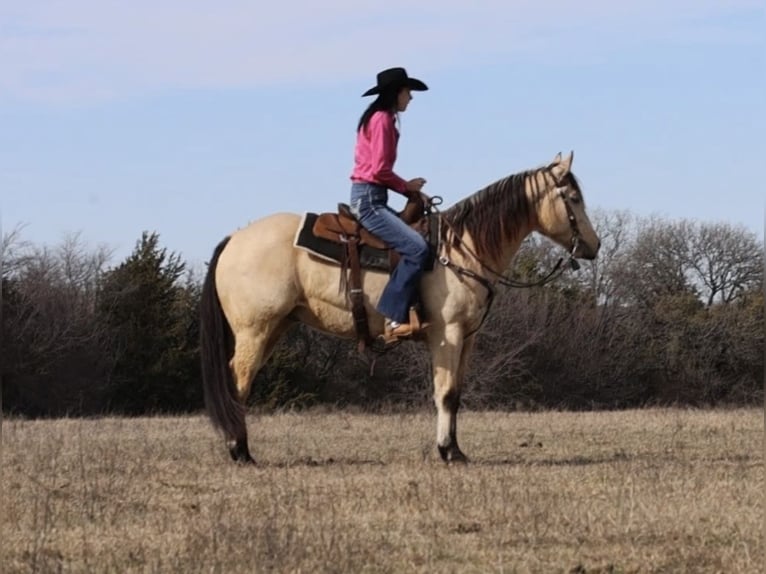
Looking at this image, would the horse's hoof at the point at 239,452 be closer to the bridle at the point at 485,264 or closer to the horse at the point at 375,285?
the horse at the point at 375,285

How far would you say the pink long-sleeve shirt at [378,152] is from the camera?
1083cm

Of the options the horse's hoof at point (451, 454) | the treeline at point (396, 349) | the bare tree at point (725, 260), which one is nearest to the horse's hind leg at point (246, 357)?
the horse's hoof at point (451, 454)

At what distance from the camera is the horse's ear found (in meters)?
11.5

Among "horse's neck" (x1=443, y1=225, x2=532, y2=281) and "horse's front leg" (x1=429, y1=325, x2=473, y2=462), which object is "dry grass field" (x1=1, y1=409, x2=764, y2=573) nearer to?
"horse's front leg" (x1=429, y1=325, x2=473, y2=462)

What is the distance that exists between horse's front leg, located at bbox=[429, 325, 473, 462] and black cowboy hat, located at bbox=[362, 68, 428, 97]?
2.03 metres

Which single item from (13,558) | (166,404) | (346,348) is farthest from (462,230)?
(346,348)

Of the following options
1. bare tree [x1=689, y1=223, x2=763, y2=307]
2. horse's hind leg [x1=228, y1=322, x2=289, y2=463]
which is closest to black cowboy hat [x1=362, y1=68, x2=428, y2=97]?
horse's hind leg [x1=228, y1=322, x2=289, y2=463]

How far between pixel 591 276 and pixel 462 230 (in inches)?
1643

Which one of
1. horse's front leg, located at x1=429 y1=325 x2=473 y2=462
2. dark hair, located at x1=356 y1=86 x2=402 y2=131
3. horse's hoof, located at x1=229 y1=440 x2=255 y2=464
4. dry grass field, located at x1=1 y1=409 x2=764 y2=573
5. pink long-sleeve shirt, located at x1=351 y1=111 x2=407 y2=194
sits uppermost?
dark hair, located at x1=356 y1=86 x2=402 y2=131

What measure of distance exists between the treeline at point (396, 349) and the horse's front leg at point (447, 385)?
20121 millimetres

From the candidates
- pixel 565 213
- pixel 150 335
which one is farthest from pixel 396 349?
pixel 565 213

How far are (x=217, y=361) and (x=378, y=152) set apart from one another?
227 cm

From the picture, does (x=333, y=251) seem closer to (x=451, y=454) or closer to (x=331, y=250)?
(x=331, y=250)

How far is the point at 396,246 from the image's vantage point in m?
11.0
